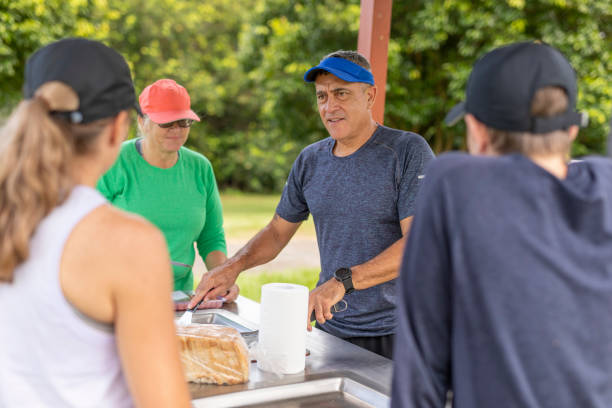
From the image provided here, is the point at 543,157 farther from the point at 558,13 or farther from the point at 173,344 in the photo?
the point at 558,13

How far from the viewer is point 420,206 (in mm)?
1026

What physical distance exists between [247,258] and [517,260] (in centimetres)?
150

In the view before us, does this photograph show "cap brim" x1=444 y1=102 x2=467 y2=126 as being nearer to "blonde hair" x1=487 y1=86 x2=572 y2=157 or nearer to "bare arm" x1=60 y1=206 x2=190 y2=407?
"blonde hair" x1=487 y1=86 x2=572 y2=157

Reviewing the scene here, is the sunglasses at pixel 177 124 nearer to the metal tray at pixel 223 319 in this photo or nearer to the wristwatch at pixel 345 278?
the metal tray at pixel 223 319

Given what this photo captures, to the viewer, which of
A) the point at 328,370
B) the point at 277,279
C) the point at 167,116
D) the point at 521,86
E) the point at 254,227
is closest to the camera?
the point at 521,86

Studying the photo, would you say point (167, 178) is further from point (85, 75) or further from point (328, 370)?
point (85, 75)

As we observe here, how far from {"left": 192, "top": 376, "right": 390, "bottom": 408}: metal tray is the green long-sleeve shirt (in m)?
1.13

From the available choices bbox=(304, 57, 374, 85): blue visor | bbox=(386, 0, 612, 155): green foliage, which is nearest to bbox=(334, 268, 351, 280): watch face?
bbox=(304, 57, 374, 85): blue visor

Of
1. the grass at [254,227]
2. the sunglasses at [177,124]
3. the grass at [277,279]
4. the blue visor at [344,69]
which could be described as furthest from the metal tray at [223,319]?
the grass at [277,279]

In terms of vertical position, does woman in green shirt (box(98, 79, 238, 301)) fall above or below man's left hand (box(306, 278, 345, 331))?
above

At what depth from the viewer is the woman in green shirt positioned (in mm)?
2480

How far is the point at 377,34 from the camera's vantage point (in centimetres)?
270

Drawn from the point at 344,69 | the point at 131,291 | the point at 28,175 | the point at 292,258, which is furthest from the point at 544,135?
the point at 292,258

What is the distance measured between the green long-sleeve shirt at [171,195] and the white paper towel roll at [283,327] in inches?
39.4
